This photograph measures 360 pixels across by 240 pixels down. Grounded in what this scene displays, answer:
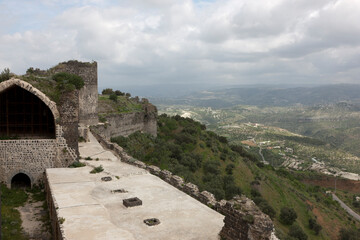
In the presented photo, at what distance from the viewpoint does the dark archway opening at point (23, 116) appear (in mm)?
17469

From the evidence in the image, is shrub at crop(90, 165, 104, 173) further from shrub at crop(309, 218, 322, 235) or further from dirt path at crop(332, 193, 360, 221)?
dirt path at crop(332, 193, 360, 221)

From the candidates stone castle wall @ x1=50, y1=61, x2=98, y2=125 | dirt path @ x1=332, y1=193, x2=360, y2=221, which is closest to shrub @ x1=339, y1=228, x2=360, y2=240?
dirt path @ x1=332, y1=193, x2=360, y2=221

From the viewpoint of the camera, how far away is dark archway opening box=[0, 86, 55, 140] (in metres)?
17.5

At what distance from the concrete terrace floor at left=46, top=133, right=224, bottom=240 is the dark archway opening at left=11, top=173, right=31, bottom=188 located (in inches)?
103

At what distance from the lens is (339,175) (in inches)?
2511

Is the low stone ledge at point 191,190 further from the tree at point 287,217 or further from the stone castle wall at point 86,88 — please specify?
the tree at point 287,217

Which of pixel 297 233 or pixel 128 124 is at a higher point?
pixel 128 124

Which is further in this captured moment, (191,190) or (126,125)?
(126,125)

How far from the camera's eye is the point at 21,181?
1727cm

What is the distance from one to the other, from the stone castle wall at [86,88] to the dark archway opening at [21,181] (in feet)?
30.7

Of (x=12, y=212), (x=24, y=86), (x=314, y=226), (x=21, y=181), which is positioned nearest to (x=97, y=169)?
(x=12, y=212)

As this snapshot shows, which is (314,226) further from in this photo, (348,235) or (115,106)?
(115,106)

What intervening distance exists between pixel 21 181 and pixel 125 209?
9827 mm

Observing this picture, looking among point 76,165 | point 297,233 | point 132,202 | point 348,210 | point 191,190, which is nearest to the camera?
point 132,202
